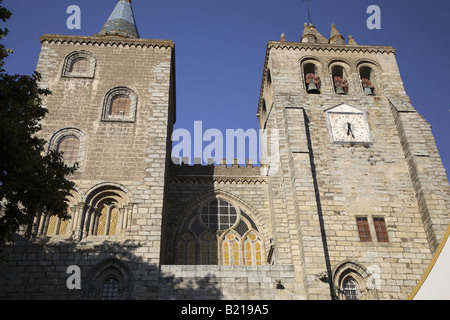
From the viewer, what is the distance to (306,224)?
15.5 meters

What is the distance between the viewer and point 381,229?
52.9 ft

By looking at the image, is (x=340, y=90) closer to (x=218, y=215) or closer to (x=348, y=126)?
(x=348, y=126)

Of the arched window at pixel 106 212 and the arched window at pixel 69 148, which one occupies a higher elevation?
the arched window at pixel 69 148

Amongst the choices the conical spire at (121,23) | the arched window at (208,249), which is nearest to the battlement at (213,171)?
the arched window at (208,249)

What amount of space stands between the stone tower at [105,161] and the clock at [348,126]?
7051 mm

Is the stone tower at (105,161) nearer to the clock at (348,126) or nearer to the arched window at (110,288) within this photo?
the arched window at (110,288)

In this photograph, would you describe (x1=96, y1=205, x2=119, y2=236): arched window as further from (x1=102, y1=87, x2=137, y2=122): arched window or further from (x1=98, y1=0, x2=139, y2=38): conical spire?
(x1=98, y1=0, x2=139, y2=38): conical spire

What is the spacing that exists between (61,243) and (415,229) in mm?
12429

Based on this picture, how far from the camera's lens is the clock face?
1856 centimetres

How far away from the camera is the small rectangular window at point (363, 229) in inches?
623

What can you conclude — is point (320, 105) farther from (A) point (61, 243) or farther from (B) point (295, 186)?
(A) point (61, 243)
